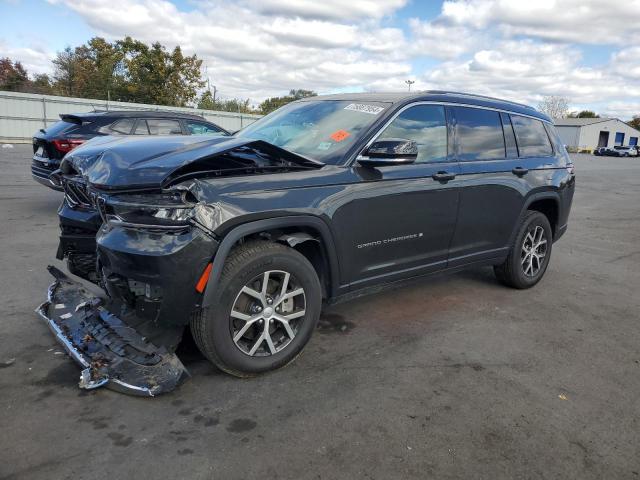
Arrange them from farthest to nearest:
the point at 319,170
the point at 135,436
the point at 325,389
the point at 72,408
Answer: the point at 319,170 → the point at 325,389 → the point at 72,408 → the point at 135,436

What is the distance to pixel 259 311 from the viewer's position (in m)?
3.18

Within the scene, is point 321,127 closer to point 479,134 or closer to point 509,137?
point 479,134

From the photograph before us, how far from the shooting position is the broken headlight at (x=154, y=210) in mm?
2818

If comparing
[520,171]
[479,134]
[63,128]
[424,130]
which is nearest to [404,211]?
[424,130]

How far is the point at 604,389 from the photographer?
3326 millimetres

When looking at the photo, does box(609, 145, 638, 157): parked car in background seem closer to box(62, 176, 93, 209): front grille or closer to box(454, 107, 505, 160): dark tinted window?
box(454, 107, 505, 160): dark tinted window

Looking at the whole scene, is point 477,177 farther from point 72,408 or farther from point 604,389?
point 72,408

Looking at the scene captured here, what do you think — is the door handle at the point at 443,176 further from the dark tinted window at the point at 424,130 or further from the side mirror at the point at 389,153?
the side mirror at the point at 389,153

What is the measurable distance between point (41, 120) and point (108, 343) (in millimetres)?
28411

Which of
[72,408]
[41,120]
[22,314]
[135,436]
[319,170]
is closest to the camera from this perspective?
[135,436]

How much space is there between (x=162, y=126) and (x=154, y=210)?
6.60 metres

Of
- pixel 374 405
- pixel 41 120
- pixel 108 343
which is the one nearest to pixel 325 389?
pixel 374 405

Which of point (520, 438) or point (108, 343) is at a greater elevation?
point (108, 343)

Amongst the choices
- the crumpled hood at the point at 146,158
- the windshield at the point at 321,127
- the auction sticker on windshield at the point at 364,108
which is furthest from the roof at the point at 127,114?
the auction sticker on windshield at the point at 364,108
